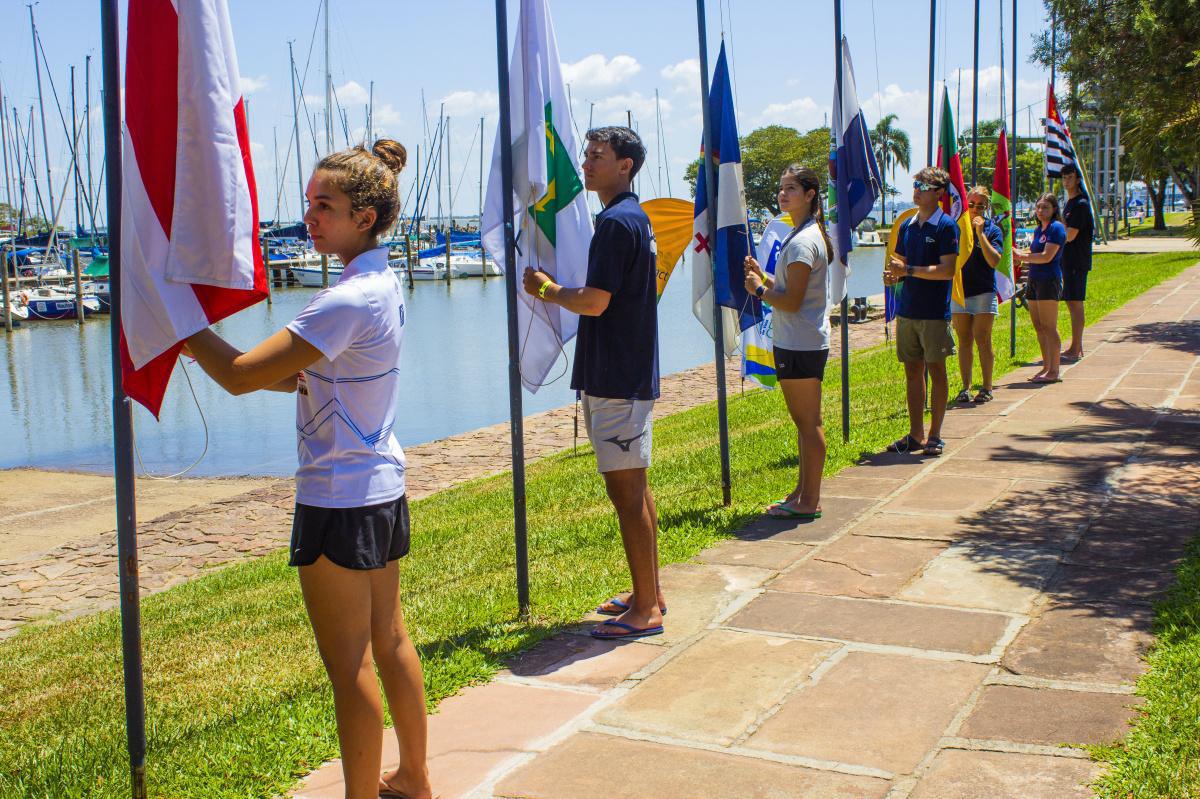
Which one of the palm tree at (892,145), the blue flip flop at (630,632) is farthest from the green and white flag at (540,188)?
the palm tree at (892,145)

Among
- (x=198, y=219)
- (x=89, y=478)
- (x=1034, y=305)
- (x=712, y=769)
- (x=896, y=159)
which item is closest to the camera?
(x=198, y=219)

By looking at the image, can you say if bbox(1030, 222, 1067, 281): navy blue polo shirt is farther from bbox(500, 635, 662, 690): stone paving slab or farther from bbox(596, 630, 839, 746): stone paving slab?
bbox(500, 635, 662, 690): stone paving slab

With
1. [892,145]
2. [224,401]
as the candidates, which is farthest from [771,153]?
[224,401]

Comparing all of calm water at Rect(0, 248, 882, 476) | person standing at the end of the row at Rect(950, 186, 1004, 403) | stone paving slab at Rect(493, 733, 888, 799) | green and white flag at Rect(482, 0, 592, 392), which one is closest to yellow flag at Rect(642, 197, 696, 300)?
person standing at the end of the row at Rect(950, 186, 1004, 403)

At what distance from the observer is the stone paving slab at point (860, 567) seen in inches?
207

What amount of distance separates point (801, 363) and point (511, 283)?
7.06 ft

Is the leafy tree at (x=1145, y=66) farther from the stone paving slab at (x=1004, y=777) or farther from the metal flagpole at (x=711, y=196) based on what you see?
the stone paving slab at (x=1004, y=777)

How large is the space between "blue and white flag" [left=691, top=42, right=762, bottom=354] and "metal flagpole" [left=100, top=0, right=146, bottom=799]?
4.31m

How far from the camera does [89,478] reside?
1688cm

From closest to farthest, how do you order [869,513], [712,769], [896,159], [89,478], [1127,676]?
[712,769]
[1127,676]
[869,513]
[89,478]
[896,159]

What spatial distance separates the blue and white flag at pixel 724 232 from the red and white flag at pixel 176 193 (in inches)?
166

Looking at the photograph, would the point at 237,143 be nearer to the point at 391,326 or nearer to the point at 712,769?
the point at 391,326

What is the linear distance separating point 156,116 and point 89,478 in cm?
1539

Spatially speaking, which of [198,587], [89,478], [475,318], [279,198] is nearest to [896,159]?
[279,198]
